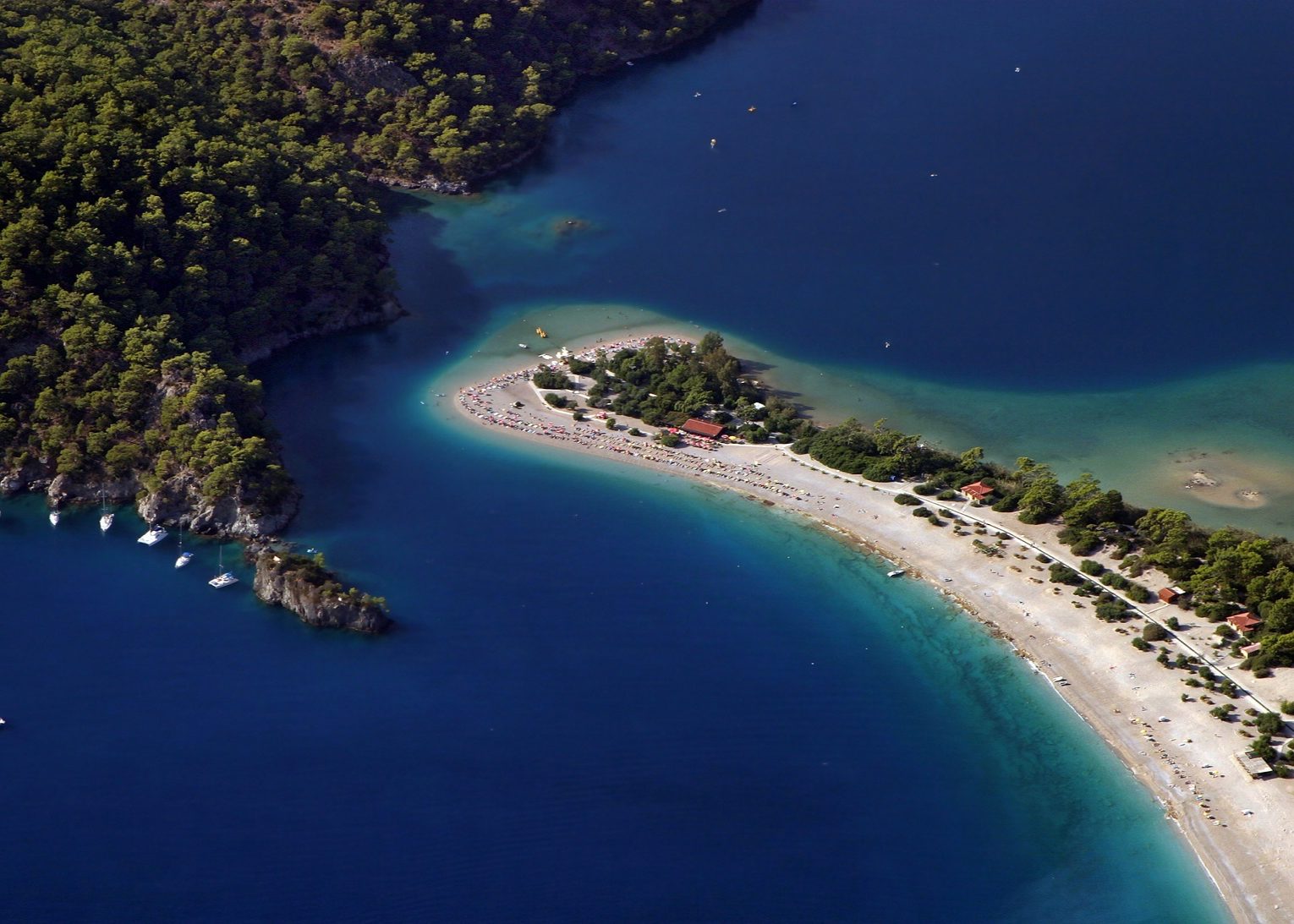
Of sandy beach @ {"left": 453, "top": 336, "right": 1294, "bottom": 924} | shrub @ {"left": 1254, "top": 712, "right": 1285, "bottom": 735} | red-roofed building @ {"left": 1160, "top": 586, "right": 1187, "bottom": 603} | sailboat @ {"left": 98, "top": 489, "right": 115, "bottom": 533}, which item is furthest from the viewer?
sailboat @ {"left": 98, "top": 489, "right": 115, "bottom": 533}

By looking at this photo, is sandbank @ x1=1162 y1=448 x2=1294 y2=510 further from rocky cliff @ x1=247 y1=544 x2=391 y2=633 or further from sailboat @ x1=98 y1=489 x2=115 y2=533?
sailboat @ x1=98 y1=489 x2=115 y2=533

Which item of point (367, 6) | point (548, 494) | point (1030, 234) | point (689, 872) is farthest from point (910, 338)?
point (367, 6)

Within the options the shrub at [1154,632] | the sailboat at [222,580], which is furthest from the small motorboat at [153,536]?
the shrub at [1154,632]

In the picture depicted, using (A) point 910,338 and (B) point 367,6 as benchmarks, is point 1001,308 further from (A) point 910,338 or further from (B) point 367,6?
(B) point 367,6

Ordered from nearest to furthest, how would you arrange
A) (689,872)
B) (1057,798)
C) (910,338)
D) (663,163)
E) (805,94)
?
(689,872), (1057,798), (910,338), (663,163), (805,94)

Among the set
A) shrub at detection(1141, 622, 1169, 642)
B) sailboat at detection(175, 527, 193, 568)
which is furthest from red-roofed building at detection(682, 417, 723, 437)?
sailboat at detection(175, 527, 193, 568)

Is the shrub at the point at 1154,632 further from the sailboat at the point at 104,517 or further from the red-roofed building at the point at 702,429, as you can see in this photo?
the sailboat at the point at 104,517
